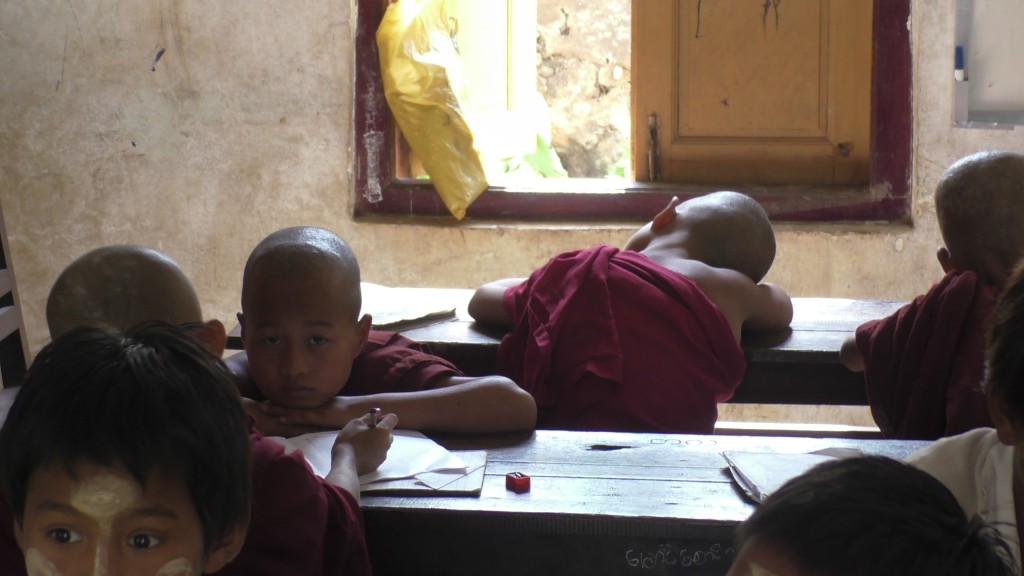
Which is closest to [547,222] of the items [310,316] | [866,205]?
[866,205]

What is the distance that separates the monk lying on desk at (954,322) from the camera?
2.39 metres

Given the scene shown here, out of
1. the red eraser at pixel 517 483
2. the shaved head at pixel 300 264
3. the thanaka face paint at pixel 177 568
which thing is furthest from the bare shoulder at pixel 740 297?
the thanaka face paint at pixel 177 568

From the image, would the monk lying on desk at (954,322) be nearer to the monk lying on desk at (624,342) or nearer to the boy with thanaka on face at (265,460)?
the monk lying on desk at (624,342)

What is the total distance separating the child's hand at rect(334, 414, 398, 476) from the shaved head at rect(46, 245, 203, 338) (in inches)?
12.1

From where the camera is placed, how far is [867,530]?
3.07 feet

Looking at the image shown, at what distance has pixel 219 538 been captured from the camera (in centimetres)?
135

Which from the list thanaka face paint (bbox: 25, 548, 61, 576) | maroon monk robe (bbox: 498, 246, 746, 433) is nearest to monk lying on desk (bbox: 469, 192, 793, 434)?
maroon monk robe (bbox: 498, 246, 746, 433)

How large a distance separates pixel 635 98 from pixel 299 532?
3.24 metres

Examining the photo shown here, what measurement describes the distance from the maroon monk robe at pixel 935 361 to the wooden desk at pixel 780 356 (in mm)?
213

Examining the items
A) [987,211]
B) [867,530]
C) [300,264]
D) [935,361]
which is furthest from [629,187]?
[867,530]

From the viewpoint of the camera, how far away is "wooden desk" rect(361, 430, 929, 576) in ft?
5.39

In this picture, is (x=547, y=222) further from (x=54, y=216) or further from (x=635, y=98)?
(x=54, y=216)

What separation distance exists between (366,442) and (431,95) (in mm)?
2754

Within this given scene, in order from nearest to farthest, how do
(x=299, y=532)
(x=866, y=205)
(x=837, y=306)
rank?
(x=299, y=532) → (x=837, y=306) → (x=866, y=205)
